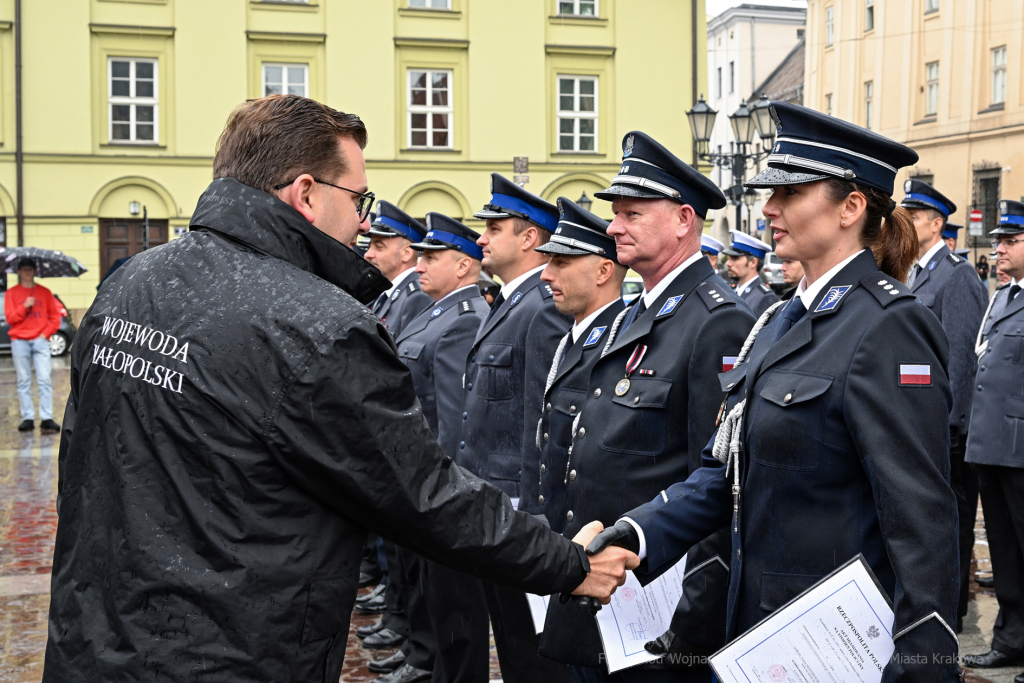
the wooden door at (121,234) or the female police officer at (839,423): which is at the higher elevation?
the wooden door at (121,234)

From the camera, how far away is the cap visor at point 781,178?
2855 mm

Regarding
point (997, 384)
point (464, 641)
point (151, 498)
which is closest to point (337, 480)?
point (151, 498)

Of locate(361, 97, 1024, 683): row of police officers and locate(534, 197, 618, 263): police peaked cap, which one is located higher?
locate(534, 197, 618, 263): police peaked cap

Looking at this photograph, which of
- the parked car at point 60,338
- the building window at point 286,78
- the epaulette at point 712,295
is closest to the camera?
the epaulette at point 712,295

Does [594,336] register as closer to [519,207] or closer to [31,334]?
[519,207]

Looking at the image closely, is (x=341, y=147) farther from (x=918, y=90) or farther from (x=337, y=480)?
(x=918, y=90)

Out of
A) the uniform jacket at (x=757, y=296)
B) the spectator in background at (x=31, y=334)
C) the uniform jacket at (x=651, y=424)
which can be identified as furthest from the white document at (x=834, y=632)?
the spectator in background at (x=31, y=334)

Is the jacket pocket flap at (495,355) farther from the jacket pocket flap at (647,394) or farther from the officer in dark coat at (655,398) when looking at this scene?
the jacket pocket flap at (647,394)

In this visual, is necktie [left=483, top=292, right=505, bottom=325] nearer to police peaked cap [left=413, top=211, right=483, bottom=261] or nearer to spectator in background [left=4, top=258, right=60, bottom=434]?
police peaked cap [left=413, top=211, right=483, bottom=261]

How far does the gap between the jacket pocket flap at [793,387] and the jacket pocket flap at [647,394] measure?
0.68 m

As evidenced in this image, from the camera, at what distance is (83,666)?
91.4 inches

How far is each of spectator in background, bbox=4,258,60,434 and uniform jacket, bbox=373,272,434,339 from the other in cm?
802

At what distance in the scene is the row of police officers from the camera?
2.59m

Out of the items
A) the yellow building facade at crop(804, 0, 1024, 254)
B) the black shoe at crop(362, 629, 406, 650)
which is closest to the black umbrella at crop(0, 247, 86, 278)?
the black shoe at crop(362, 629, 406, 650)
